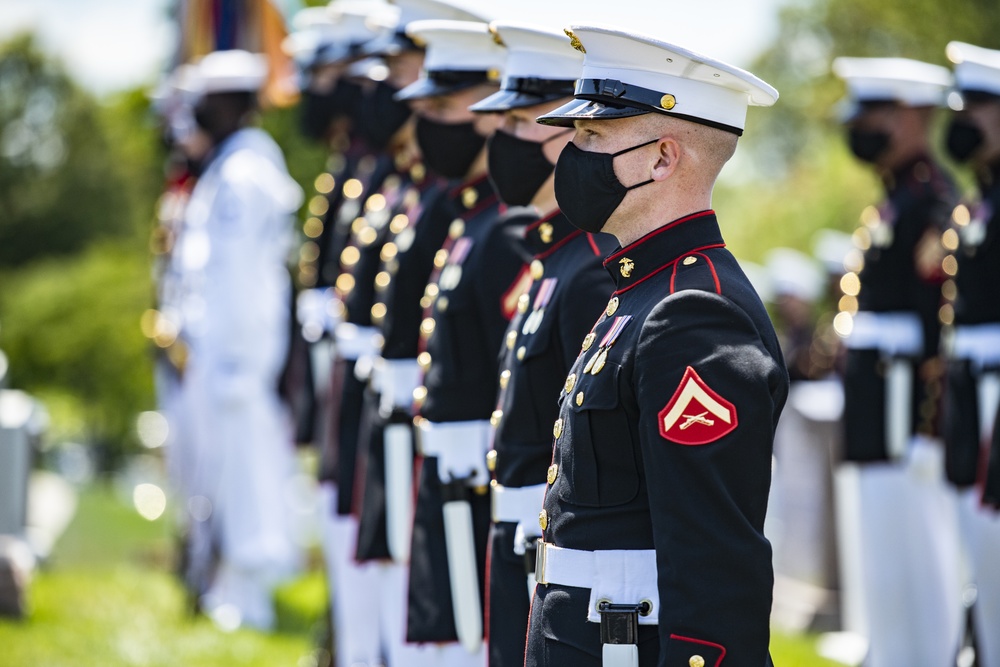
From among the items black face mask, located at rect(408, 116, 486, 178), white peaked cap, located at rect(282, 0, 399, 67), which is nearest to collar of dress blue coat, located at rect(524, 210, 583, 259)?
black face mask, located at rect(408, 116, 486, 178)

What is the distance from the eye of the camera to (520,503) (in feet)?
11.9

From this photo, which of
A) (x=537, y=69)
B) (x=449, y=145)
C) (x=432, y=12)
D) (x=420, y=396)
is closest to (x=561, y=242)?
(x=537, y=69)

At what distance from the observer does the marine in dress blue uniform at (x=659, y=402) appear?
259 centimetres

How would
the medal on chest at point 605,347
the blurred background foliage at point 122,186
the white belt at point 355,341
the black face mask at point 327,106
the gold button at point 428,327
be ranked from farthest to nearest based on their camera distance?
the blurred background foliage at point 122,186, the black face mask at point 327,106, the white belt at point 355,341, the gold button at point 428,327, the medal on chest at point 605,347

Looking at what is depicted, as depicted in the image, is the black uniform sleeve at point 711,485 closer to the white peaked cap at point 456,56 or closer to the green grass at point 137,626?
the white peaked cap at point 456,56

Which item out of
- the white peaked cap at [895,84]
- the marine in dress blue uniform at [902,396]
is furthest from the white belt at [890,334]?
the white peaked cap at [895,84]

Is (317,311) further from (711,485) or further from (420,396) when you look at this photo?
(711,485)

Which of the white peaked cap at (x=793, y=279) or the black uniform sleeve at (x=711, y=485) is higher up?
the black uniform sleeve at (x=711, y=485)

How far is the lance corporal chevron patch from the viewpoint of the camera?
2.60 meters

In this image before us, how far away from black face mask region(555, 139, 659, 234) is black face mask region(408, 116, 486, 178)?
1721 mm

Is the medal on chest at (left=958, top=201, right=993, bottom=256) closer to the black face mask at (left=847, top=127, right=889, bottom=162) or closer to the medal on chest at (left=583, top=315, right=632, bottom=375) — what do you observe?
the black face mask at (left=847, top=127, right=889, bottom=162)

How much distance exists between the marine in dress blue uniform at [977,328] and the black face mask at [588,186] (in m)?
3.01

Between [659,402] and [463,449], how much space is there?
1.80 metres

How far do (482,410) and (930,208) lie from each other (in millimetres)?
3081
